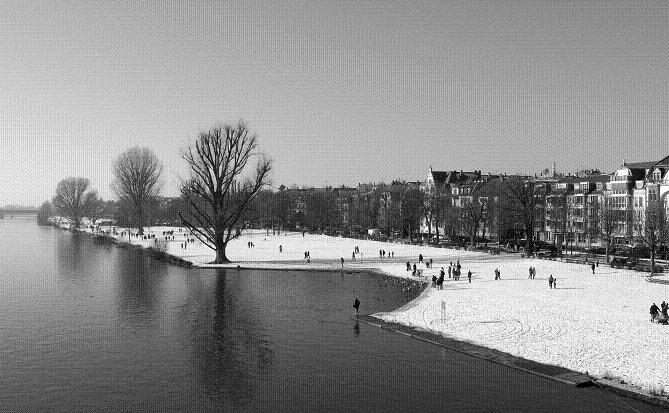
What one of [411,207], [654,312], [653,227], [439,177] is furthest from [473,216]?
[654,312]

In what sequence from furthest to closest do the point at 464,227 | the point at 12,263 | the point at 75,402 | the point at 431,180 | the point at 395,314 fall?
the point at 431,180
the point at 464,227
the point at 12,263
the point at 395,314
the point at 75,402

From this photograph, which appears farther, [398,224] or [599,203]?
[398,224]

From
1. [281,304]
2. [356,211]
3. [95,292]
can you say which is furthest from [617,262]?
[356,211]

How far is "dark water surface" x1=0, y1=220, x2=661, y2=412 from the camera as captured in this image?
23.7m

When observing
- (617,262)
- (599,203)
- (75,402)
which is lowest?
(75,402)

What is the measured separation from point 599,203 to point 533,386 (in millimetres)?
70954

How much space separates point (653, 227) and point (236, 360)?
1862 inches

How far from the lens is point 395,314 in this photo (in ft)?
130

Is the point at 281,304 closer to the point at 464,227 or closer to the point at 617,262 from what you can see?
the point at 617,262

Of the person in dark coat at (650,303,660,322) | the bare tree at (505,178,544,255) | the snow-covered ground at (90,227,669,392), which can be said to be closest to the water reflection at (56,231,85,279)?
the snow-covered ground at (90,227,669,392)

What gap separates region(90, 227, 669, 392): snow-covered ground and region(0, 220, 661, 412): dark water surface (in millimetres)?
2780

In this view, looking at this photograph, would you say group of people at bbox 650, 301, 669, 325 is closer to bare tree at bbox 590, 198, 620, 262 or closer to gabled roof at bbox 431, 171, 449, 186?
bare tree at bbox 590, 198, 620, 262

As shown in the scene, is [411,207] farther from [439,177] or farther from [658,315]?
[658,315]

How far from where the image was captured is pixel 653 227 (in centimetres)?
5812
